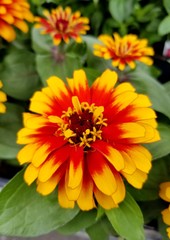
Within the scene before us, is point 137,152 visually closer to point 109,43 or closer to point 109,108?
point 109,108

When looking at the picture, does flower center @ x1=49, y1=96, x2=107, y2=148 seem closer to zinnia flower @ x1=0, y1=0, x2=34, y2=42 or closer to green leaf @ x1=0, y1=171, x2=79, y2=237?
green leaf @ x1=0, y1=171, x2=79, y2=237

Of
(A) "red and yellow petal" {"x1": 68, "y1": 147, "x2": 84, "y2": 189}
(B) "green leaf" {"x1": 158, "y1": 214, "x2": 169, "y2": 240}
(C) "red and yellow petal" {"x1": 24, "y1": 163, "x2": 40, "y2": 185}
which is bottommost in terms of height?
(B) "green leaf" {"x1": 158, "y1": 214, "x2": 169, "y2": 240}

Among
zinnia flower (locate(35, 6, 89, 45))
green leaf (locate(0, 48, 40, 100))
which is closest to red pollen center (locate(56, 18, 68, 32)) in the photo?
zinnia flower (locate(35, 6, 89, 45))

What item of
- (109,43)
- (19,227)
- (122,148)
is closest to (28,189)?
(19,227)

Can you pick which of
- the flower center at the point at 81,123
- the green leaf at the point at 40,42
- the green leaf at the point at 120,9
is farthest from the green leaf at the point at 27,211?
the green leaf at the point at 120,9

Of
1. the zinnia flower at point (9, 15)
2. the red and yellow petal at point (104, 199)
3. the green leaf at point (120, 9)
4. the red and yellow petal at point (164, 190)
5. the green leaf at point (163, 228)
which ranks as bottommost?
the green leaf at point (163, 228)

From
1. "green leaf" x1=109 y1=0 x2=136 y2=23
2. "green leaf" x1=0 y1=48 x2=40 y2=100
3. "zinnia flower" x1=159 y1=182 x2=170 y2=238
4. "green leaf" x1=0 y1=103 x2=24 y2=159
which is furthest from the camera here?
"green leaf" x1=109 y1=0 x2=136 y2=23

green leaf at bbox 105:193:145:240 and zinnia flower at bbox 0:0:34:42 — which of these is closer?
green leaf at bbox 105:193:145:240

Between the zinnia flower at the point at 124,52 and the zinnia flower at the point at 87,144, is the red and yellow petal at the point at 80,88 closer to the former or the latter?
the zinnia flower at the point at 87,144
